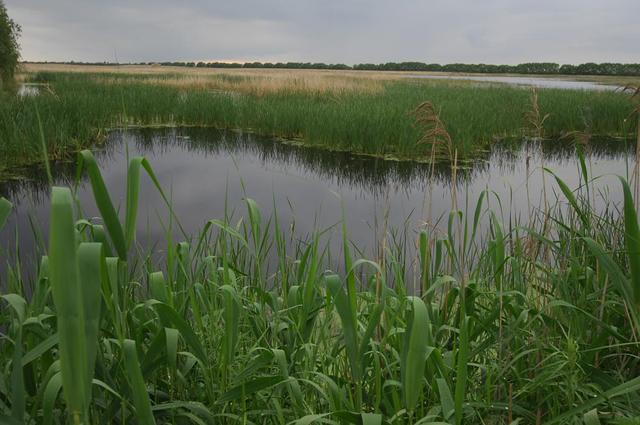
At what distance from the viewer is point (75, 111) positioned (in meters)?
10.1

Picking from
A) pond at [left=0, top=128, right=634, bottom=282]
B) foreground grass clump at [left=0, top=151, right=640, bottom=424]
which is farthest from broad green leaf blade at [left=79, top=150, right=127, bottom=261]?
pond at [left=0, top=128, right=634, bottom=282]

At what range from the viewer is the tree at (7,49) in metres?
22.8

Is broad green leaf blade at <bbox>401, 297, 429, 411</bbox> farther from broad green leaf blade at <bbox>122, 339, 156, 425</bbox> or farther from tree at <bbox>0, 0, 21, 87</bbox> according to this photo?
tree at <bbox>0, 0, 21, 87</bbox>

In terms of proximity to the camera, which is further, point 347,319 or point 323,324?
point 323,324

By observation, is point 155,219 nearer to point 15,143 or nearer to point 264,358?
point 15,143

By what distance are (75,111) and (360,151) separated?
5.91 m

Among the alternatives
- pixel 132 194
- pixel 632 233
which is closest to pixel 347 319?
pixel 132 194

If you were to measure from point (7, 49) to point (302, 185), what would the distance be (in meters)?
22.4

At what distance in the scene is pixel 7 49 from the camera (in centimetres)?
2305

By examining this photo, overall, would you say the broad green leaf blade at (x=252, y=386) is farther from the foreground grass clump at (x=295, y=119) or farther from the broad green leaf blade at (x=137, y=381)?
the foreground grass clump at (x=295, y=119)

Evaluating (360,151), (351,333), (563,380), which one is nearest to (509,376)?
(563,380)

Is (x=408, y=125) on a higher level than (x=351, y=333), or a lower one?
higher

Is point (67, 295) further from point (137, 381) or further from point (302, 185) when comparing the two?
point (302, 185)

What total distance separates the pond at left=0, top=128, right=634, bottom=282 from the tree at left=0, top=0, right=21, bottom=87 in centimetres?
1657
